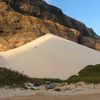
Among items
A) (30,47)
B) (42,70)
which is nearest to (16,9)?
A: (30,47)

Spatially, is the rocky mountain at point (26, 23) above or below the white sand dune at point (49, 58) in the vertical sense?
above

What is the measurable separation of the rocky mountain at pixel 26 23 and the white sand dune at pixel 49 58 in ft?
16.3

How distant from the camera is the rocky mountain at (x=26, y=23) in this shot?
47.2m

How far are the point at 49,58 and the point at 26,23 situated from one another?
1501 centimetres

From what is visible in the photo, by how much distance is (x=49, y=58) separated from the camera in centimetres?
3784

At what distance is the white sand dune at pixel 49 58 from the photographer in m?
35.2

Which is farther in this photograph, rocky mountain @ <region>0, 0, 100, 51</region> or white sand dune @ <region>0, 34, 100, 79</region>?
rocky mountain @ <region>0, 0, 100, 51</region>

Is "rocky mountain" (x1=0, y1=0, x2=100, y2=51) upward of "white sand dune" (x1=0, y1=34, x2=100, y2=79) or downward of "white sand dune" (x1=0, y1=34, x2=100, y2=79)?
upward

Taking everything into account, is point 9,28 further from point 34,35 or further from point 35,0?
point 35,0

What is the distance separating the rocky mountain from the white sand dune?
4.96m

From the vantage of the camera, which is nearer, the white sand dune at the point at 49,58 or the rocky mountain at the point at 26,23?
the white sand dune at the point at 49,58

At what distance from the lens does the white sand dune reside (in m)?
35.2

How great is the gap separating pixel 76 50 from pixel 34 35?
8.76m

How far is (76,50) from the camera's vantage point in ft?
137
